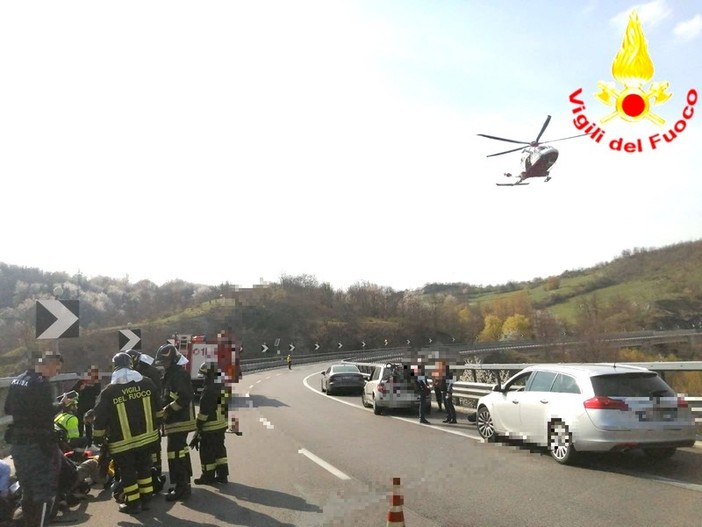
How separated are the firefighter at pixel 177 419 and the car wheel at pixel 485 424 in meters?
6.17

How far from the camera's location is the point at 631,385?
923 centimetres

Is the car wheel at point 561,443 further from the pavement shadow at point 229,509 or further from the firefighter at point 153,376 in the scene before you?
the firefighter at point 153,376

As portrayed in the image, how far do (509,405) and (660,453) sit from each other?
8.16ft

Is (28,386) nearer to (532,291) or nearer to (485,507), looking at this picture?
(485,507)

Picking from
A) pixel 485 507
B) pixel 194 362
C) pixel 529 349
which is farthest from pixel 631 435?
pixel 529 349

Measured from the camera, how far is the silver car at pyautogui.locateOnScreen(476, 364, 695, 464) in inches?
347

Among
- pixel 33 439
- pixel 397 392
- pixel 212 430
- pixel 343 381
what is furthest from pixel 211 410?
pixel 343 381

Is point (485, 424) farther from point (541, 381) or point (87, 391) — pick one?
point (87, 391)

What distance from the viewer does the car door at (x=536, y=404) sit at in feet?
33.0

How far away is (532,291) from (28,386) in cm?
11463

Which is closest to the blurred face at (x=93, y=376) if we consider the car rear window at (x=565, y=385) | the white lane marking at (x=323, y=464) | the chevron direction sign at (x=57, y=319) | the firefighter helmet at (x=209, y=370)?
the chevron direction sign at (x=57, y=319)

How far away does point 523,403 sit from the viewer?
1067 centimetres

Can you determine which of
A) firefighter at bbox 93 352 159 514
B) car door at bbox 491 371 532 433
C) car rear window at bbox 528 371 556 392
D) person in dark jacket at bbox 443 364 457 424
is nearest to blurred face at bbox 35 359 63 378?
firefighter at bbox 93 352 159 514

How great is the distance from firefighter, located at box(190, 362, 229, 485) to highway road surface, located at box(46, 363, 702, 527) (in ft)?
0.80
